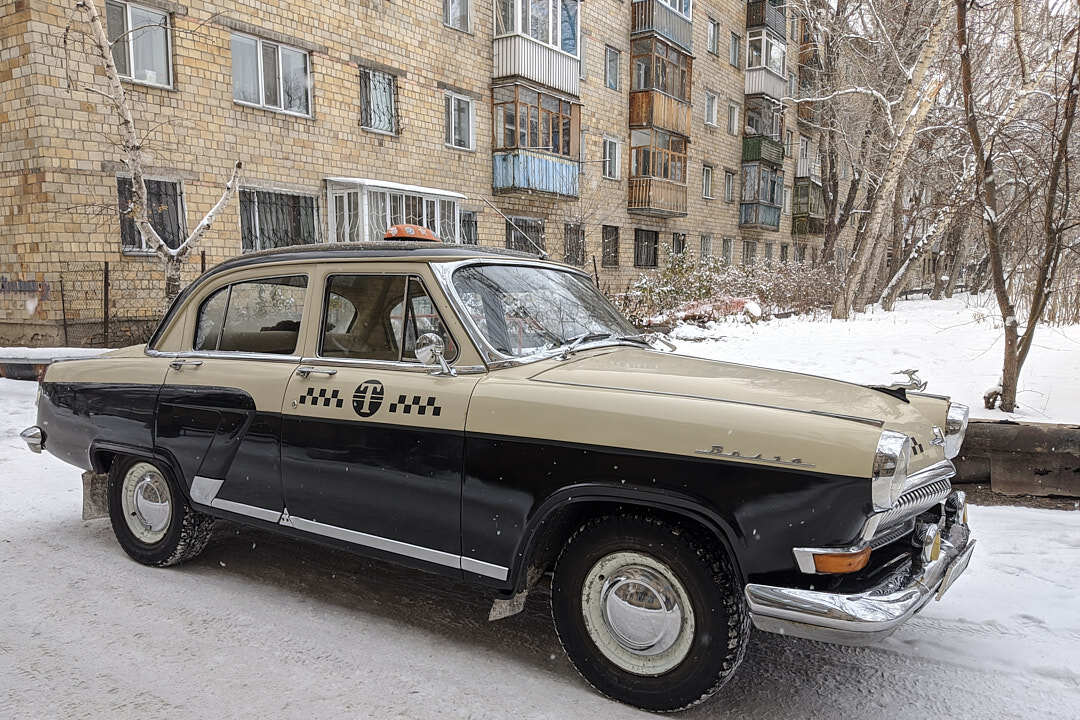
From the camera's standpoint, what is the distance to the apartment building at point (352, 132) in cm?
1199

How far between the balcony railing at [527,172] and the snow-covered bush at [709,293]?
5.44m

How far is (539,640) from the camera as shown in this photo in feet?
11.3

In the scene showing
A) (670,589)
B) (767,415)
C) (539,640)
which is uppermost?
(767,415)

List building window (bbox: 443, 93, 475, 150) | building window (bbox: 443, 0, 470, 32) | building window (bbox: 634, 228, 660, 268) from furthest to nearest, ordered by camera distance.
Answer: building window (bbox: 634, 228, 660, 268) < building window (bbox: 443, 93, 475, 150) < building window (bbox: 443, 0, 470, 32)

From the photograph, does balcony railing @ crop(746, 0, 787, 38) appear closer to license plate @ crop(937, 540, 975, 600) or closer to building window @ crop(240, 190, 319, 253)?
building window @ crop(240, 190, 319, 253)

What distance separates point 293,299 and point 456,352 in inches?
45.1

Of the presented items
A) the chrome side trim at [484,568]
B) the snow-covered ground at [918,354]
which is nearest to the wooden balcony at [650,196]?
the snow-covered ground at [918,354]

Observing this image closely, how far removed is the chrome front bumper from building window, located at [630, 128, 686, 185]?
23.6 meters

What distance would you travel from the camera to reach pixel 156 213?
1298cm

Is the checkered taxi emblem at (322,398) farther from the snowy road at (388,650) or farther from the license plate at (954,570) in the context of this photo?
the license plate at (954,570)

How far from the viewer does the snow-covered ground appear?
7312 millimetres

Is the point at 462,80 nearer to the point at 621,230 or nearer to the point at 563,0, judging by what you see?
the point at 563,0

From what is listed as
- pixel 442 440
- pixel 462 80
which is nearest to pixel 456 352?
pixel 442 440

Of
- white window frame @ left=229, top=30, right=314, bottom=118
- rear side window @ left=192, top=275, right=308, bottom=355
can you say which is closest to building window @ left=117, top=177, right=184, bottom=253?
white window frame @ left=229, top=30, right=314, bottom=118
